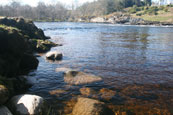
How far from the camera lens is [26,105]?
6891 mm

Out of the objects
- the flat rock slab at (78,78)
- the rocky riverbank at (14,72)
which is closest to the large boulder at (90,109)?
the rocky riverbank at (14,72)

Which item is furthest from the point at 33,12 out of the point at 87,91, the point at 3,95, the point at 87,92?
→ the point at 3,95

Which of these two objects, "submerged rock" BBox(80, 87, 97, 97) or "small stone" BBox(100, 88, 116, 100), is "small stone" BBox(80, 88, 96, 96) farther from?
"small stone" BBox(100, 88, 116, 100)

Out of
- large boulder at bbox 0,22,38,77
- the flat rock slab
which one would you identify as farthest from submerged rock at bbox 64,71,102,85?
large boulder at bbox 0,22,38,77

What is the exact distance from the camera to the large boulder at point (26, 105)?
673 cm

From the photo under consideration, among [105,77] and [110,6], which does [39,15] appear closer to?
[110,6]

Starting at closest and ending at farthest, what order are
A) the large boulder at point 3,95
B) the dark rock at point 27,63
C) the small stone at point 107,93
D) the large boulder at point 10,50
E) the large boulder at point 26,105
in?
the large boulder at point 3,95
the large boulder at point 26,105
the small stone at point 107,93
the large boulder at point 10,50
the dark rock at point 27,63

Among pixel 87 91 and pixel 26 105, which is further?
pixel 87 91

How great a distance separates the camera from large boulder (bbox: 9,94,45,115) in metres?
6.73

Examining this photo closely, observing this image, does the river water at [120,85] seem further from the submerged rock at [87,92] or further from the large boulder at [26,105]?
the large boulder at [26,105]

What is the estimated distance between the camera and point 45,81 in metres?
11.4

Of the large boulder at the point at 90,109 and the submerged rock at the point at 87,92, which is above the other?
the large boulder at the point at 90,109

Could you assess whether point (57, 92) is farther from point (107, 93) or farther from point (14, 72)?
point (14, 72)

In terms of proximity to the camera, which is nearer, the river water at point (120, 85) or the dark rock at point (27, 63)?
the river water at point (120, 85)
